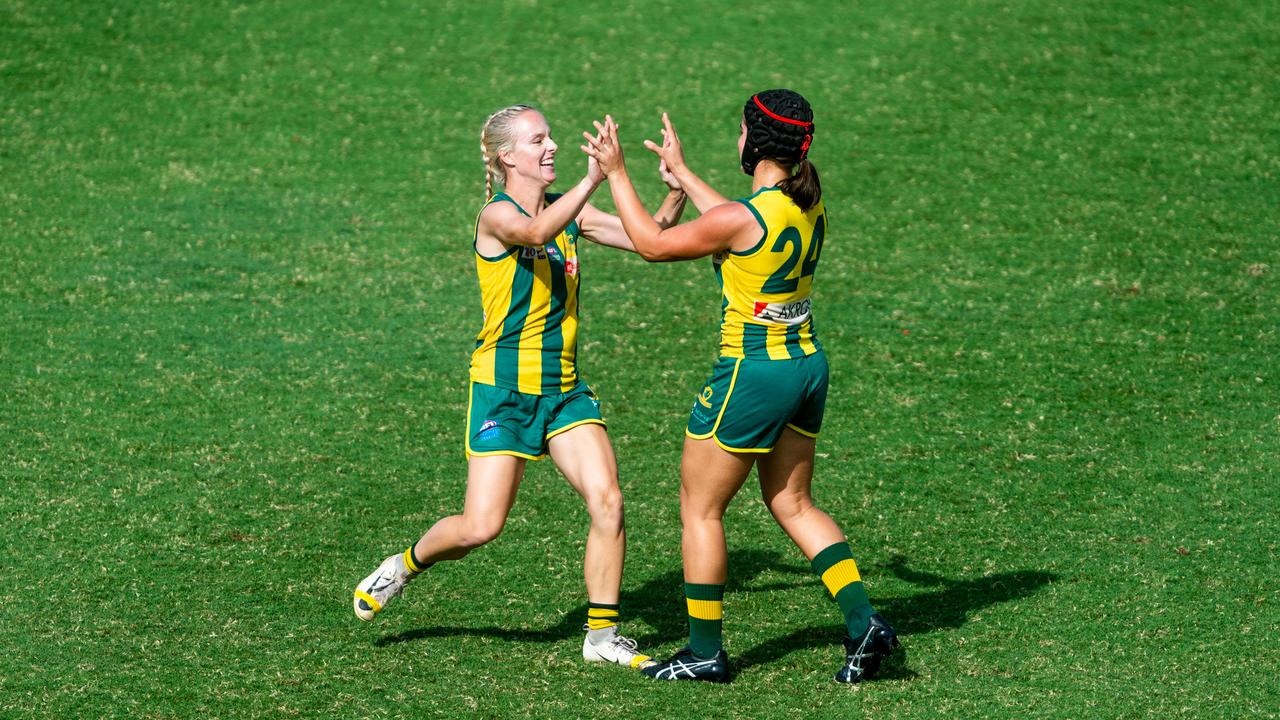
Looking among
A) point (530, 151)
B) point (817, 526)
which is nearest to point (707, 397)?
point (817, 526)

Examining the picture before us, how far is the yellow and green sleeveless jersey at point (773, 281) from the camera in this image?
5574 mm

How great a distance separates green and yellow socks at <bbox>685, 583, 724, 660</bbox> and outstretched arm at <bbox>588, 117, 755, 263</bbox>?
1418 millimetres

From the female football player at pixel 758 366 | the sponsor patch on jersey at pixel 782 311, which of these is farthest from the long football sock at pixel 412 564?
the sponsor patch on jersey at pixel 782 311

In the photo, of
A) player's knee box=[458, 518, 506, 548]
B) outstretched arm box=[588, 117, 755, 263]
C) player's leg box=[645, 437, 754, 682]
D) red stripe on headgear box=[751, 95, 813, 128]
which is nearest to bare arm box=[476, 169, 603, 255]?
outstretched arm box=[588, 117, 755, 263]

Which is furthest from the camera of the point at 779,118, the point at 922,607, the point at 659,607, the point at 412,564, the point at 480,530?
the point at 659,607

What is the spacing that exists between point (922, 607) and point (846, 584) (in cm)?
109

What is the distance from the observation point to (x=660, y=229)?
5691 millimetres

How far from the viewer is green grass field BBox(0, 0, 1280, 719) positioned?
20.5 ft

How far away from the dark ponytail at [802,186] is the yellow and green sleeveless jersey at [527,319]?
1.14 m

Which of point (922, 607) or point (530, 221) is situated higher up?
point (530, 221)

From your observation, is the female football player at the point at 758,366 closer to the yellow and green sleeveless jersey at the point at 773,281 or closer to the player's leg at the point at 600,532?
the yellow and green sleeveless jersey at the point at 773,281

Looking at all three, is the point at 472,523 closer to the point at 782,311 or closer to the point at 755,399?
the point at 755,399

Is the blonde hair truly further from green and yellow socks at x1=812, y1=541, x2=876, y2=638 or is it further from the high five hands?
green and yellow socks at x1=812, y1=541, x2=876, y2=638

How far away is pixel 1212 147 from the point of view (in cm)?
1302
